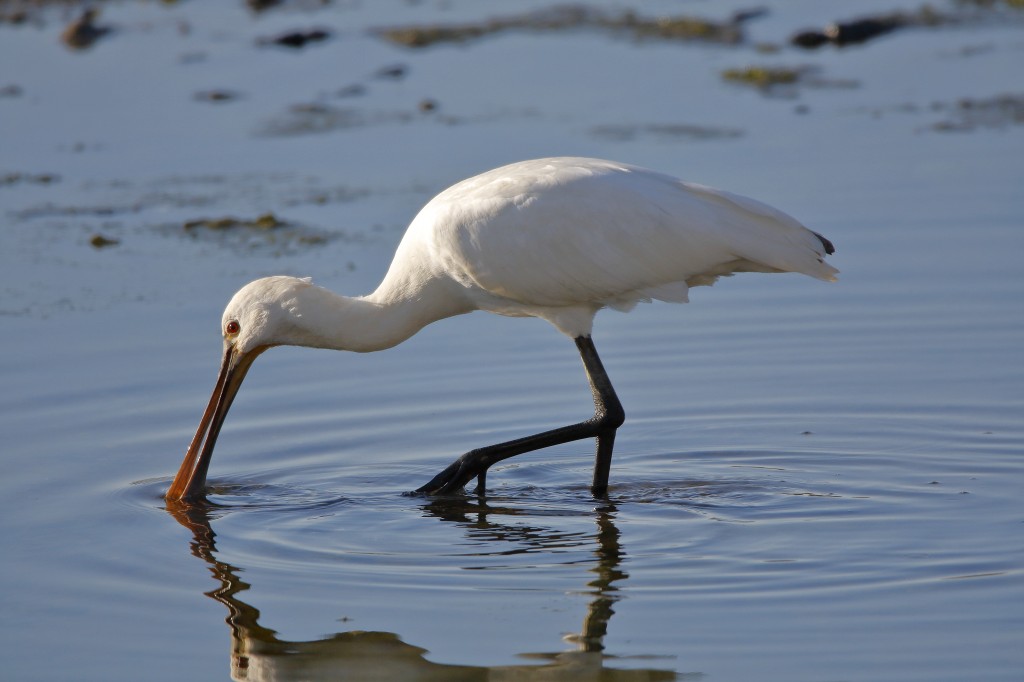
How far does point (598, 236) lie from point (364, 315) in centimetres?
121

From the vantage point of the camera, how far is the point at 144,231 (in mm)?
12375

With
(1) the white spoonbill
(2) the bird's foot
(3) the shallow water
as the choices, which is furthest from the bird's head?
(2) the bird's foot

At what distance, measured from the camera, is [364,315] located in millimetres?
8281

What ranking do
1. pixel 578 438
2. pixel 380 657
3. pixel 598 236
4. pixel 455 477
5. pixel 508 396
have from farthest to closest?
pixel 508 396 < pixel 578 438 < pixel 455 477 < pixel 598 236 < pixel 380 657

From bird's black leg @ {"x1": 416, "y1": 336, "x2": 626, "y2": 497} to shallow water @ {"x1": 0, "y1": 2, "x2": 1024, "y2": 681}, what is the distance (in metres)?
0.14

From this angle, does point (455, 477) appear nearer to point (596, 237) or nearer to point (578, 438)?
point (578, 438)

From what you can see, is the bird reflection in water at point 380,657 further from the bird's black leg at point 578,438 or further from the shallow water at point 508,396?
the bird's black leg at point 578,438

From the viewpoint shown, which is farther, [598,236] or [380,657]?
[598,236]

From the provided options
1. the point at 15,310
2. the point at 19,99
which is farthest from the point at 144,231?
the point at 19,99

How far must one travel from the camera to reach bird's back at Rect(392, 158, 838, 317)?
8.00 metres

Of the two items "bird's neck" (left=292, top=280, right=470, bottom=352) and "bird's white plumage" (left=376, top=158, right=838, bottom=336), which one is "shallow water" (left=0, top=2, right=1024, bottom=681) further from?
"bird's white plumage" (left=376, top=158, right=838, bottom=336)

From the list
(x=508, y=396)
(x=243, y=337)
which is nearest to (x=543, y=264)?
(x=243, y=337)

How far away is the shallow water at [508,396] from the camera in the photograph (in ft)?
20.7

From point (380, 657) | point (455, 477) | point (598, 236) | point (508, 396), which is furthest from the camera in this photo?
point (508, 396)
